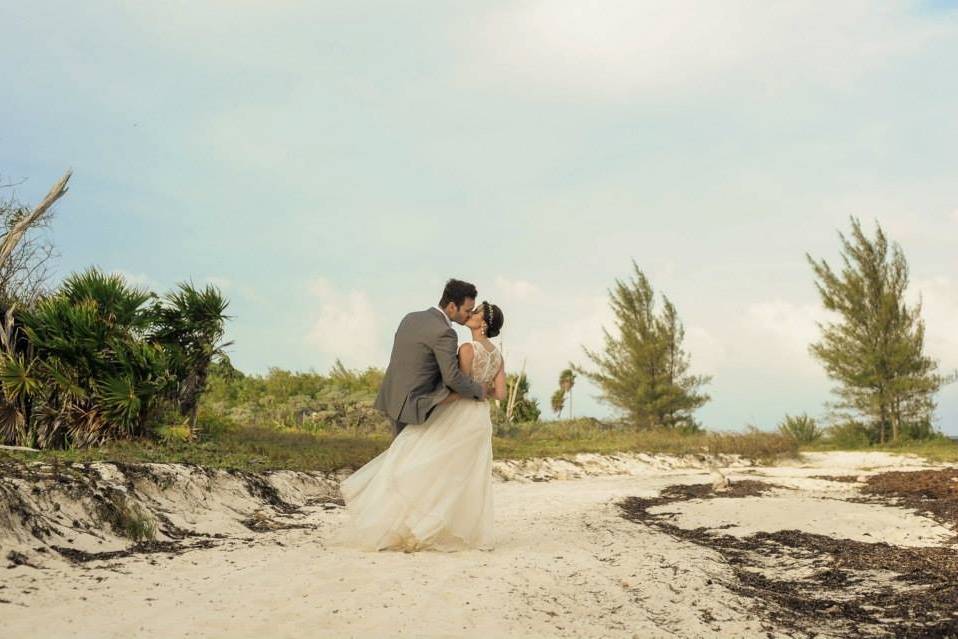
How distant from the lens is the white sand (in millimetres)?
4945

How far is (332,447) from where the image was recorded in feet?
51.3

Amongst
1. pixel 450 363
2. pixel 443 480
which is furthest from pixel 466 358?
pixel 443 480

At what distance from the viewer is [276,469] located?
476 inches

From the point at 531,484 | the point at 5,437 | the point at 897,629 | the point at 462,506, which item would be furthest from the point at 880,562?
the point at 5,437

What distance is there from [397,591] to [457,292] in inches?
102

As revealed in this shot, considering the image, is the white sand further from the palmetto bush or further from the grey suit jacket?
the palmetto bush

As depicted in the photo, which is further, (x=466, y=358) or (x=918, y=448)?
(x=918, y=448)

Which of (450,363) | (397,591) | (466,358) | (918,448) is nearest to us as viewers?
(397,591)

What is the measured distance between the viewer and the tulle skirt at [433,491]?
6980mm

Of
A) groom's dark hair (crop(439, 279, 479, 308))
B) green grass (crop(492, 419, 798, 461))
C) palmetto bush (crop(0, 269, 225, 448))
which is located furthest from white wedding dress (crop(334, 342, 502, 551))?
green grass (crop(492, 419, 798, 461))

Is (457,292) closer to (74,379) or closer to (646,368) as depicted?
(74,379)

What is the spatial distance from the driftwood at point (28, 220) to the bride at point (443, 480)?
13522 mm

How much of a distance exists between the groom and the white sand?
126cm

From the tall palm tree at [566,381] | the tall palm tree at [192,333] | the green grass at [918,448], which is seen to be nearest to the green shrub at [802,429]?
the green grass at [918,448]
